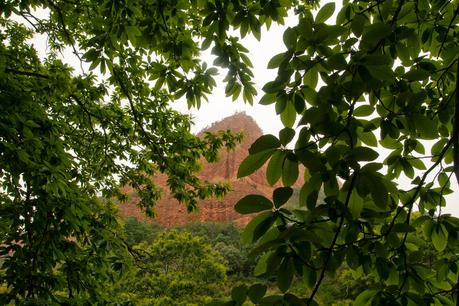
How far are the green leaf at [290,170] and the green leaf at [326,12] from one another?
1.62 ft

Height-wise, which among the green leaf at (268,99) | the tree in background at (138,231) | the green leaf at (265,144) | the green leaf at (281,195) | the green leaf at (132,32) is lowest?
the tree in background at (138,231)

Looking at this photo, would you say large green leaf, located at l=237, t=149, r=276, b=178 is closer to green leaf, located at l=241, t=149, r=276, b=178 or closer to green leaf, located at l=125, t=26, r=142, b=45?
green leaf, located at l=241, t=149, r=276, b=178

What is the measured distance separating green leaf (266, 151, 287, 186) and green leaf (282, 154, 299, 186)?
0.01 m

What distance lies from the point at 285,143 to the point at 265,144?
5 cm

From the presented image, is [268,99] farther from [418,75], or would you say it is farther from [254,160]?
[418,75]

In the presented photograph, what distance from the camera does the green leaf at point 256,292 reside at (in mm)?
818

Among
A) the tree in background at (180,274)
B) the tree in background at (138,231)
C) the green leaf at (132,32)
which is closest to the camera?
the green leaf at (132,32)

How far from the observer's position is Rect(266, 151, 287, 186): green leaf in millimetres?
867

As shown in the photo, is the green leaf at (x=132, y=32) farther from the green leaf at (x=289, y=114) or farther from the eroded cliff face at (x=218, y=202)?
the eroded cliff face at (x=218, y=202)

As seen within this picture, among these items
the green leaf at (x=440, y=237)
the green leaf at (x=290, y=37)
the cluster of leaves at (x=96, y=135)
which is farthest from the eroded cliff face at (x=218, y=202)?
the green leaf at (x=290, y=37)

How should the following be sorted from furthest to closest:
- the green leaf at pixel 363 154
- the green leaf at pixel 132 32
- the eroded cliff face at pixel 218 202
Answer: the eroded cliff face at pixel 218 202 < the green leaf at pixel 132 32 < the green leaf at pixel 363 154

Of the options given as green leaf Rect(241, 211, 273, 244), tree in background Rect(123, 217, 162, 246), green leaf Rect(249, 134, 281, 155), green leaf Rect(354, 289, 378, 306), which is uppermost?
green leaf Rect(249, 134, 281, 155)

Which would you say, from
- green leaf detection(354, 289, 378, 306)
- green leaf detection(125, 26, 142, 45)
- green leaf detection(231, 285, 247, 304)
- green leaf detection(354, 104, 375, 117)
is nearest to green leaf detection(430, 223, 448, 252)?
green leaf detection(354, 289, 378, 306)

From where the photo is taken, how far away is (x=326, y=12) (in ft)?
3.51
